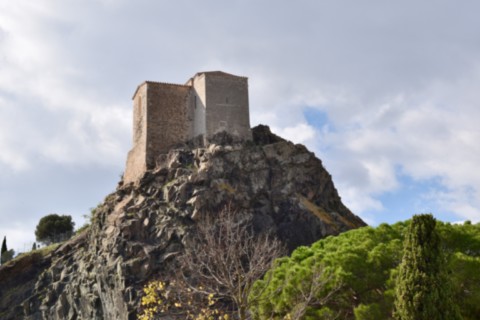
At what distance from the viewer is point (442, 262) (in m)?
20.0

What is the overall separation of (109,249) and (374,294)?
2479 cm

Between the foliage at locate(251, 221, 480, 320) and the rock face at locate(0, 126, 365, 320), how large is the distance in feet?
55.9

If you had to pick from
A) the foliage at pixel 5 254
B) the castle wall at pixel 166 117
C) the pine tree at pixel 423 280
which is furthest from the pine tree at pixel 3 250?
the pine tree at pixel 423 280

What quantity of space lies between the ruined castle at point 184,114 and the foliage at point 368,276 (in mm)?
22660

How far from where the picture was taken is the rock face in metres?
41.7

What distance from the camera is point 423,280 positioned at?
1952 centimetres

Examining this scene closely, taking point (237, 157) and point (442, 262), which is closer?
point (442, 262)

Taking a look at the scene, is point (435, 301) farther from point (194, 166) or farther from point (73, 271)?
point (73, 271)

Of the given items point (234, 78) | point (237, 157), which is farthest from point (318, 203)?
point (234, 78)

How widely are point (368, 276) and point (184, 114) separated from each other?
92.3 feet

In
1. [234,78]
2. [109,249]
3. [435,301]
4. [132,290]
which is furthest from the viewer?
[234,78]

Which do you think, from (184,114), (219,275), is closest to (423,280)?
(219,275)

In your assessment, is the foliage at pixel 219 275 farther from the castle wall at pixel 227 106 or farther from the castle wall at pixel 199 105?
the castle wall at pixel 199 105

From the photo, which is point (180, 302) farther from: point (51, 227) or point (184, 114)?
point (51, 227)
